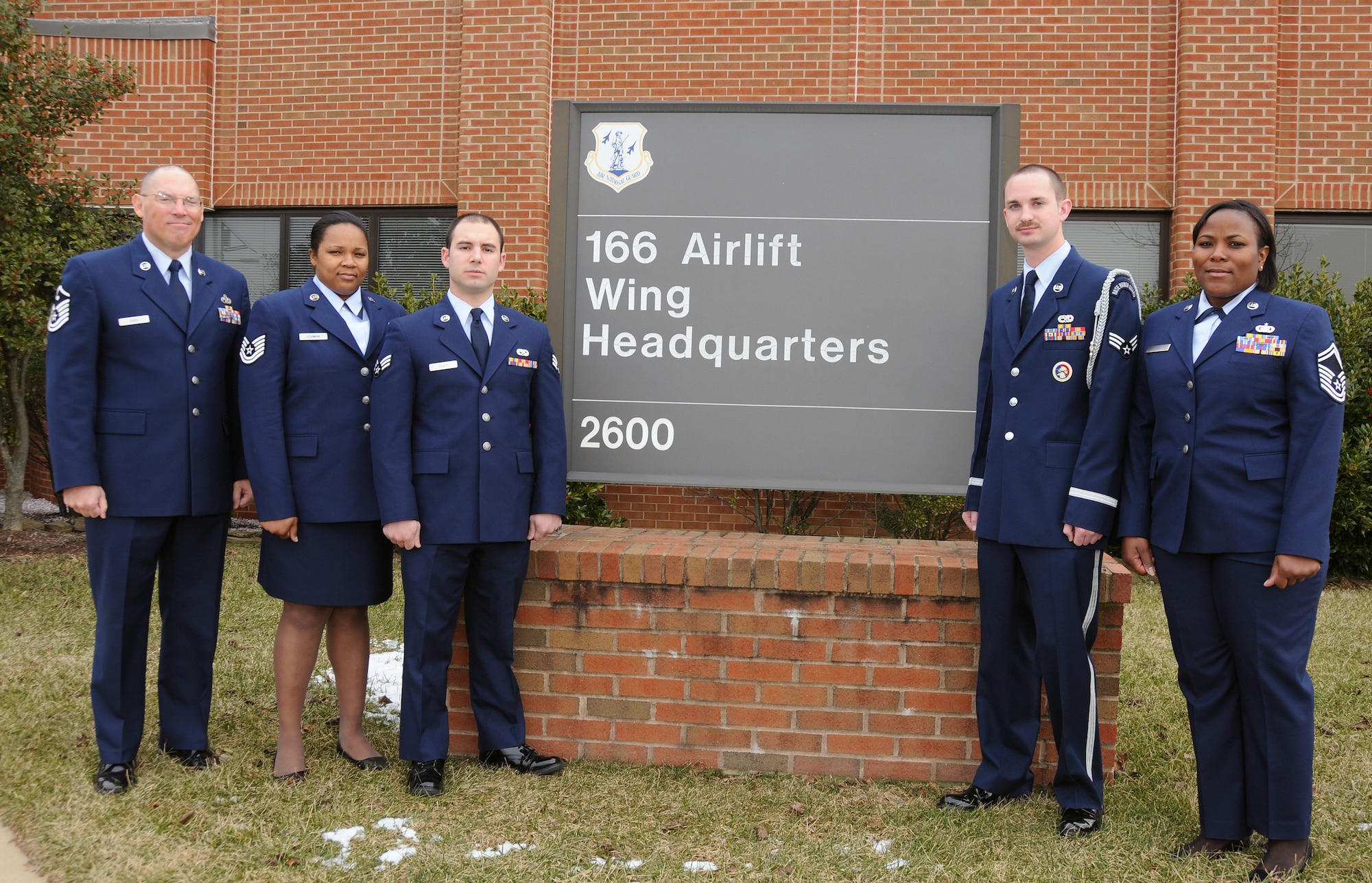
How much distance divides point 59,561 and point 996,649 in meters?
6.70

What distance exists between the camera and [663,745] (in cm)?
361

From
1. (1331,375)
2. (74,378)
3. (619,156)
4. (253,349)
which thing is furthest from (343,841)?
(1331,375)

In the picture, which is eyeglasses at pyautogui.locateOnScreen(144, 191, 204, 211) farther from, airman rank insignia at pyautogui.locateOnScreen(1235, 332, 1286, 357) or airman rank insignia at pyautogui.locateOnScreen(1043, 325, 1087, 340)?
airman rank insignia at pyautogui.locateOnScreen(1235, 332, 1286, 357)

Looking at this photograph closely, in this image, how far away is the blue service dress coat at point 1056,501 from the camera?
2.96 metres

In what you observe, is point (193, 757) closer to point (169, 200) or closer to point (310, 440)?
point (310, 440)

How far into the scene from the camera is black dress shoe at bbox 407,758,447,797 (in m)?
3.30

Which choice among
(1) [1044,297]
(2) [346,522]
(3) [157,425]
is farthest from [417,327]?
(1) [1044,297]

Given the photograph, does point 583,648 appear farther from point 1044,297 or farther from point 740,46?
point 740,46

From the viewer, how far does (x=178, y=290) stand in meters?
3.45

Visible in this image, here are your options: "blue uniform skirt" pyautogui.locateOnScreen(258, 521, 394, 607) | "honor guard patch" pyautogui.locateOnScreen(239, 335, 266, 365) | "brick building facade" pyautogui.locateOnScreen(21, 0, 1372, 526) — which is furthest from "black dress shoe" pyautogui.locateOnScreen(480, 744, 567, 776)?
"brick building facade" pyautogui.locateOnScreen(21, 0, 1372, 526)

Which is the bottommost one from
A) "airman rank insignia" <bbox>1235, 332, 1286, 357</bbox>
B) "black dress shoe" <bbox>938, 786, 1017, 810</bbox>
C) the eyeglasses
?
"black dress shoe" <bbox>938, 786, 1017, 810</bbox>

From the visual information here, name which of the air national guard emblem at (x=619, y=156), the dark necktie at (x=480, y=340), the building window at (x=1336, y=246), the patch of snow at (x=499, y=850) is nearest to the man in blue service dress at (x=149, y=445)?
the dark necktie at (x=480, y=340)

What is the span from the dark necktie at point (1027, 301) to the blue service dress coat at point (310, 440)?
217cm

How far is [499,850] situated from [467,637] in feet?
2.79
